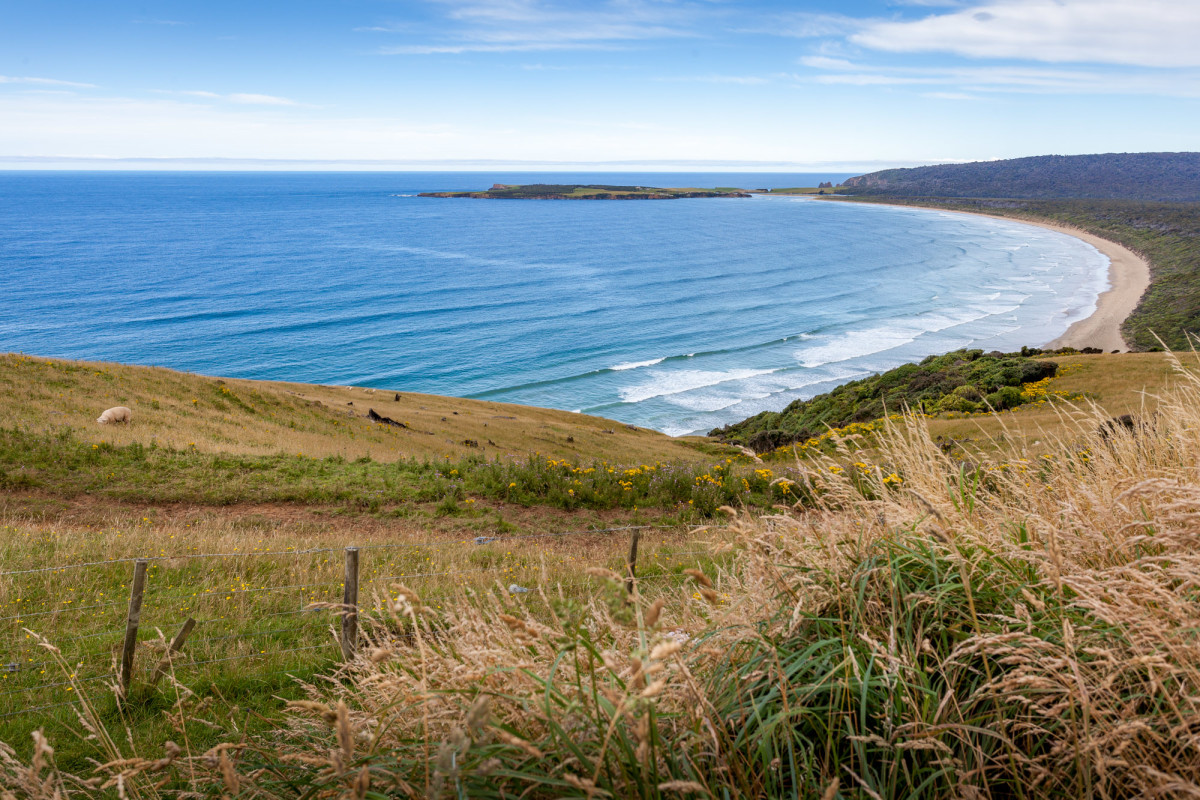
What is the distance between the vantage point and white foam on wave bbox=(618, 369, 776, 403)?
146 feet

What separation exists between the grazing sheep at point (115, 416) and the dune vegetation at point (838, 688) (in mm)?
17219

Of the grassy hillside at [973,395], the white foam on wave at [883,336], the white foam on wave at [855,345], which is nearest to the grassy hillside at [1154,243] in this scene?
the grassy hillside at [973,395]

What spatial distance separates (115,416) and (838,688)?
→ 20.1 m

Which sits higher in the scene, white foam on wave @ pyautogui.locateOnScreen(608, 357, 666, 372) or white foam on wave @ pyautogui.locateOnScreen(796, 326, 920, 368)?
white foam on wave @ pyautogui.locateOnScreen(796, 326, 920, 368)

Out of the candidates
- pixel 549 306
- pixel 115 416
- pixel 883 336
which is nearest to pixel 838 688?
pixel 115 416

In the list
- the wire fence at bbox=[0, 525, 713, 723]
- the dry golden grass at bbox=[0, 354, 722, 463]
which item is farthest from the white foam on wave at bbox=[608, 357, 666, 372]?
the wire fence at bbox=[0, 525, 713, 723]

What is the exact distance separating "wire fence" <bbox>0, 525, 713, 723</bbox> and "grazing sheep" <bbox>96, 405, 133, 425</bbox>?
441 inches

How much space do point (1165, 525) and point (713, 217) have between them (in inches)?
6947

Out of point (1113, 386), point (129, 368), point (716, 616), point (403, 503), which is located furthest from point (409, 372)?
point (716, 616)

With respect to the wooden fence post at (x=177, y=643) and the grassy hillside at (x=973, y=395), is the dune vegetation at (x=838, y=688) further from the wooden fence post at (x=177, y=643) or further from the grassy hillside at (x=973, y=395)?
the grassy hillside at (x=973, y=395)

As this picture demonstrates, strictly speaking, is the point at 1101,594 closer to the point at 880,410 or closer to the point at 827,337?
the point at 880,410

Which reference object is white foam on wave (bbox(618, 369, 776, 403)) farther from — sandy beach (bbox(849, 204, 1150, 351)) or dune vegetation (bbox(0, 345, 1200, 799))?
dune vegetation (bbox(0, 345, 1200, 799))

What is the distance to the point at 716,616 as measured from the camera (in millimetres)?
3199

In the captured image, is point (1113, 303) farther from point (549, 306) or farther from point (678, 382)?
point (549, 306)
